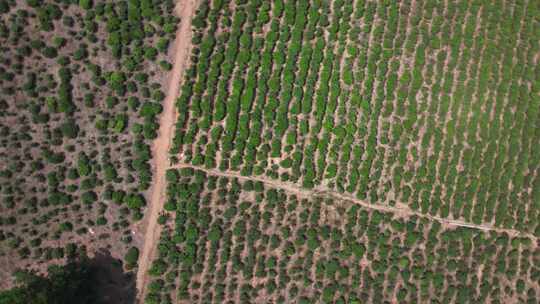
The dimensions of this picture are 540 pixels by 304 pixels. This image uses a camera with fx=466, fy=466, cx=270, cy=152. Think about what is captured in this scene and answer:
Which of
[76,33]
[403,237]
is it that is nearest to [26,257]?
[76,33]

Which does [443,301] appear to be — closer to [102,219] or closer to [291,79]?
[291,79]

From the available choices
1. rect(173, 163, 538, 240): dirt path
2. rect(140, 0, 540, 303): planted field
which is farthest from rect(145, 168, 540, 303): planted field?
rect(173, 163, 538, 240): dirt path

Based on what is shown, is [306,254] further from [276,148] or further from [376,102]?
[376,102]

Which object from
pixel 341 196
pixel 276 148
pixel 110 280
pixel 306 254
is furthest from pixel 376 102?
pixel 110 280

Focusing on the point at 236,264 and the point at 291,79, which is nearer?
the point at 236,264

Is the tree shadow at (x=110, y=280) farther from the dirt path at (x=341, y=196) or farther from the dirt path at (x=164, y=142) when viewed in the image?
the dirt path at (x=341, y=196)

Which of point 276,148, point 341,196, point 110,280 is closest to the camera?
point 110,280
